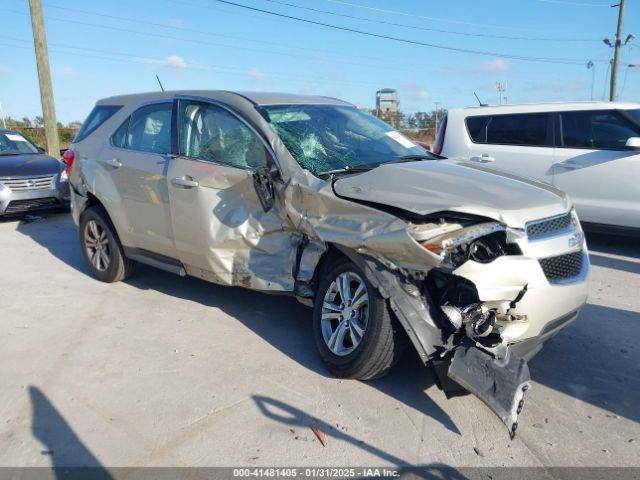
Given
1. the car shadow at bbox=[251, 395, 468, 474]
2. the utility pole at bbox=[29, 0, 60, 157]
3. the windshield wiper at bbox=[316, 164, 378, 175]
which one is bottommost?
the car shadow at bbox=[251, 395, 468, 474]

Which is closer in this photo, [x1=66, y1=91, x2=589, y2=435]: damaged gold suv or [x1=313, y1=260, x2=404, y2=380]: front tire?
[x1=66, y1=91, x2=589, y2=435]: damaged gold suv

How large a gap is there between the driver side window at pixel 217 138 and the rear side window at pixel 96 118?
1297 millimetres

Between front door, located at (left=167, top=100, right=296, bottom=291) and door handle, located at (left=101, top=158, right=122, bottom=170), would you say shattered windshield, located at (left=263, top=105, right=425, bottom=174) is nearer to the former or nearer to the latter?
front door, located at (left=167, top=100, right=296, bottom=291)

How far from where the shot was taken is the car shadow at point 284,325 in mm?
3500

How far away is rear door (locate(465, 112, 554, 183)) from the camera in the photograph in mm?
7436

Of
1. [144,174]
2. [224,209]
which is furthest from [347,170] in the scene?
[144,174]

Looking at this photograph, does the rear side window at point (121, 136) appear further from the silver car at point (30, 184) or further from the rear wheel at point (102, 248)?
the silver car at point (30, 184)

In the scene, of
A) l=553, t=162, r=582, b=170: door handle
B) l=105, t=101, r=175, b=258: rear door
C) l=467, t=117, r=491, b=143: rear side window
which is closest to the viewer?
l=105, t=101, r=175, b=258: rear door

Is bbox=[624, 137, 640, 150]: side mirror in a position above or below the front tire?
above

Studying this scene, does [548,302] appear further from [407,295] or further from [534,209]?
[407,295]

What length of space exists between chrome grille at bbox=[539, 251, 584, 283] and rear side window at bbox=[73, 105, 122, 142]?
440cm

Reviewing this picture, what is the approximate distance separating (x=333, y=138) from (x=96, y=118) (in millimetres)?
2977

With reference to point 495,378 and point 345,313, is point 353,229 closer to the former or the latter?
point 345,313

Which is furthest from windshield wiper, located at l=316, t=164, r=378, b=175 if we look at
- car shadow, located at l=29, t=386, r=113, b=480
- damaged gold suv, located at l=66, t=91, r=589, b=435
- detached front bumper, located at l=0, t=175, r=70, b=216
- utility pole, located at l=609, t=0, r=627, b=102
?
utility pole, located at l=609, t=0, r=627, b=102
